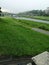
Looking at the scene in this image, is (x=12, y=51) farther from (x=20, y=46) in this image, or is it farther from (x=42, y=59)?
(x=42, y=59)

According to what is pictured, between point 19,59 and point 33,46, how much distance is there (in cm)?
221

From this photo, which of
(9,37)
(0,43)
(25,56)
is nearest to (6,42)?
(0,43)

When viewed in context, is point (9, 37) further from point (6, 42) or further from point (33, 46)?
point (33, 46)

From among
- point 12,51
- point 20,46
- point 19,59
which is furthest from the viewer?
point 20,46

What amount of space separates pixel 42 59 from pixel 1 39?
279 inches

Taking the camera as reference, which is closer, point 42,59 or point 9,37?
point 42,59

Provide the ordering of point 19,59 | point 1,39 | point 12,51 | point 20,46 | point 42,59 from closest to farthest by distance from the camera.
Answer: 1. point 42,59
2. point 19,59
3. point 12,51
4. point 20,46
5. point 1,39

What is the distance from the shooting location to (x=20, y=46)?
10594 millimetres

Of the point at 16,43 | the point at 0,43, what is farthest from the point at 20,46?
the point at 0,43

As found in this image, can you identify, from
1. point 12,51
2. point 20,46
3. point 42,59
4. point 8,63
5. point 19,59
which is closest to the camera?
point 42,59

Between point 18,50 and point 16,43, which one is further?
point 16,43

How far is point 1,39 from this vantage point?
11.8 meters

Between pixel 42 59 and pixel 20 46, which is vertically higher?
pixel 42 59

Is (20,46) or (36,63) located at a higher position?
(36,63)
